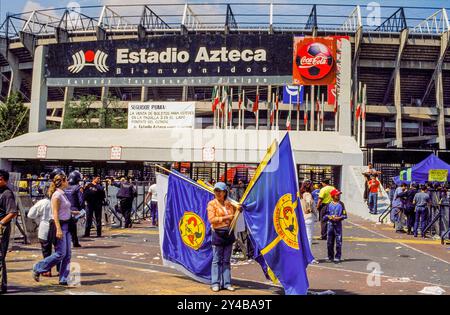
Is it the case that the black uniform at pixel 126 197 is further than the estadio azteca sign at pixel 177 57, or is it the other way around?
the estadio azteca sign at pixel 177 57

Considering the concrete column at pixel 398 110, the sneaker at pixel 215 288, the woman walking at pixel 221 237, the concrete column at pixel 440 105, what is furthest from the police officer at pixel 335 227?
the concrete column at pixel 440 105

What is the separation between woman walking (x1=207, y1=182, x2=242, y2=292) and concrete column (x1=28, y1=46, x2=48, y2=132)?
1048 inches

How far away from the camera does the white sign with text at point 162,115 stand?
89.0ft

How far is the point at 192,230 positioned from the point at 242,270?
190cm

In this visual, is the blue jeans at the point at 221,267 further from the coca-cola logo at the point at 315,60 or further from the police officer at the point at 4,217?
the coca-cola logo at the point at 315,60

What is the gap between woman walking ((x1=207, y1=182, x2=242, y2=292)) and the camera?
7707 millimetres

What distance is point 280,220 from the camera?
7566mm

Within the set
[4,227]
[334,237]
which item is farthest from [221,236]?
[334,237]

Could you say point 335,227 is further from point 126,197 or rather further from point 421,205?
point 126,197

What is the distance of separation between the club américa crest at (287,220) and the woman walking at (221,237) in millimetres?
629

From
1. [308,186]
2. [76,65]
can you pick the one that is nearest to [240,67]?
[76,65]

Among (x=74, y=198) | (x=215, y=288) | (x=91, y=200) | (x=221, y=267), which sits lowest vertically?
(x=215, y=288)

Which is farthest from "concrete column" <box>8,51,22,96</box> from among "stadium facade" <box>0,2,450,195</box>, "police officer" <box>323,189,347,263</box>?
"police officer" <box>323,189,347,263</box>

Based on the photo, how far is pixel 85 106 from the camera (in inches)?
1791
